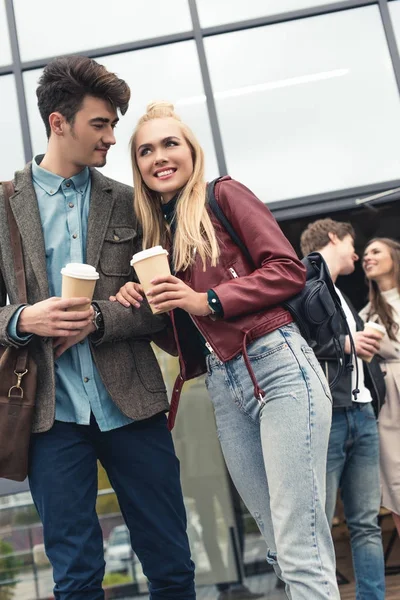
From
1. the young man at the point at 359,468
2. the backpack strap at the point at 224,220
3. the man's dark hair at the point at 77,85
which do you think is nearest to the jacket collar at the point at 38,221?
the man's dark hair at the point at 77,85

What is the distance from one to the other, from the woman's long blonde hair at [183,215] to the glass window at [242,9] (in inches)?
80.0

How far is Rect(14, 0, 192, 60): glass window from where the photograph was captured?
13.5 ft

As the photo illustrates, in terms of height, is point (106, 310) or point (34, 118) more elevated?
point (34, 118)

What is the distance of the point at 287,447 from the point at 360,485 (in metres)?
1.37

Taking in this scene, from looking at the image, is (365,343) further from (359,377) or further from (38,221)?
(38,221)

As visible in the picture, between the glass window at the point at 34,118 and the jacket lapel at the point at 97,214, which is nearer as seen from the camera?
the jacket lapel at the point at 97,214

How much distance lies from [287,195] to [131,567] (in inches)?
87.0

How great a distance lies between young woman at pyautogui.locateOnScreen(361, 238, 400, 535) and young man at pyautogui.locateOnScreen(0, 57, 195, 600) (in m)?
1.53

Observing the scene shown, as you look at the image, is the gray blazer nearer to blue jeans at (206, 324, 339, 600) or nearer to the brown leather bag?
the brown leather bag

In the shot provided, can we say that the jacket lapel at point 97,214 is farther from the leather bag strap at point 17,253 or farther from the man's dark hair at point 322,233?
the man's dark hair at point 322,233

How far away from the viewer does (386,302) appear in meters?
3.73

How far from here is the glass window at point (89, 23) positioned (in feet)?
13.5

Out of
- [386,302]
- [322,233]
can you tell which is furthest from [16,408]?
[386,302]

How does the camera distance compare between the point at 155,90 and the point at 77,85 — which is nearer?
the point at 77,85
